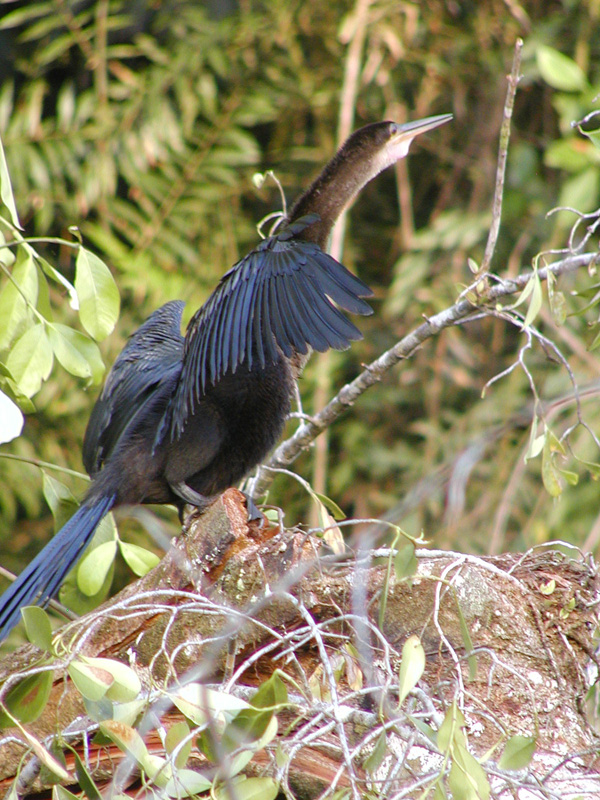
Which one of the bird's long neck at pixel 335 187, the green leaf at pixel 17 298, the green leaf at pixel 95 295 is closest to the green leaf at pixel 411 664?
the green leaf at pixel 95 295

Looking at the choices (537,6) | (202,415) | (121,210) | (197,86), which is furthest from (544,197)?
(202,415)

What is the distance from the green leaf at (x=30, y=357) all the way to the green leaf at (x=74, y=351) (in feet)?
0.16

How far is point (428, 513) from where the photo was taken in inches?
169

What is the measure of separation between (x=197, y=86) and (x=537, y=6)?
1757mm

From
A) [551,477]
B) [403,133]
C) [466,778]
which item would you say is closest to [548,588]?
[551,477]

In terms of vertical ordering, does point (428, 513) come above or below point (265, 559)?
below

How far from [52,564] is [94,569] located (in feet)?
0.32

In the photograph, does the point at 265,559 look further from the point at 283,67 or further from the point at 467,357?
the point at 283,67

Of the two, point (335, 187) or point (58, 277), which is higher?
point (58, 277)

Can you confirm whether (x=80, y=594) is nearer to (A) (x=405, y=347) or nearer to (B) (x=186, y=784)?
(A) (x=405, y=347)

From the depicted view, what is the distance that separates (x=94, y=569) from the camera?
6.80ft

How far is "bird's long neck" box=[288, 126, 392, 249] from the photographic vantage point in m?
2.69

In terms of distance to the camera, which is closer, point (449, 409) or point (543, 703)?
point (543, 703)

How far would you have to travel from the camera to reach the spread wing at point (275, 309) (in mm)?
1859
